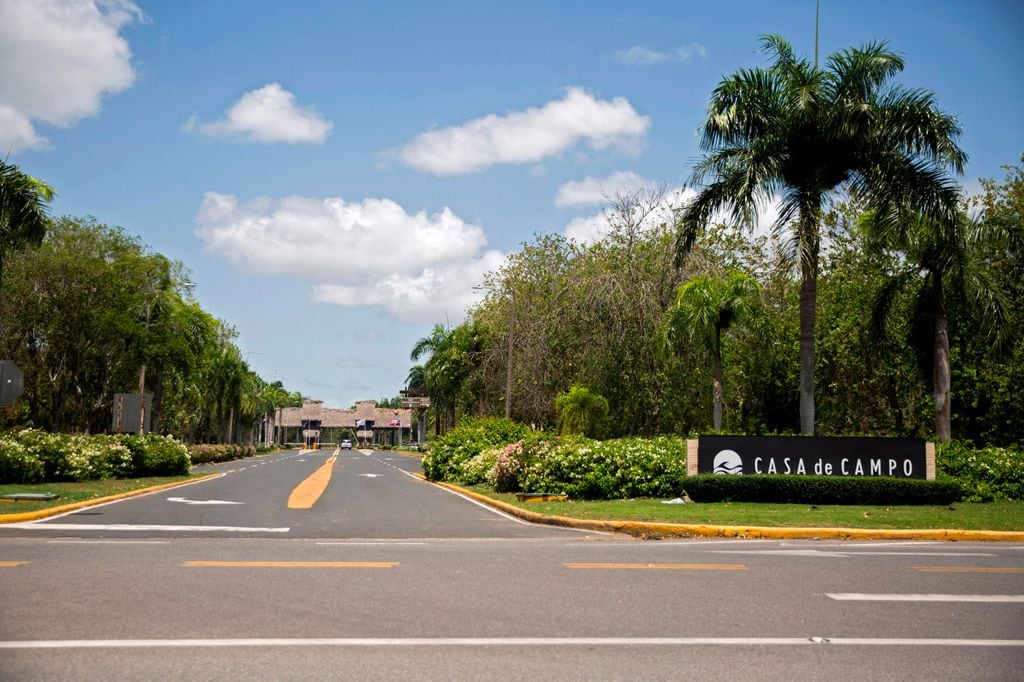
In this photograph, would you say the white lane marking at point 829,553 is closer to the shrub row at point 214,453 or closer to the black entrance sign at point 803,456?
the black entrance sign at point 803,456

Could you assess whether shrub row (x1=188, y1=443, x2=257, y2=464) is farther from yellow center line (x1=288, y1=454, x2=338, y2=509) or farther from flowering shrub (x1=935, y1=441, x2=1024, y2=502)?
flowering shrub (x1=935, y1=441, x2=1024, y2=502)

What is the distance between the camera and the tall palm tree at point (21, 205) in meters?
25.5

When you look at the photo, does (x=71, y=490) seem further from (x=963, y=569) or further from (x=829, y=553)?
(x=963, y=569)

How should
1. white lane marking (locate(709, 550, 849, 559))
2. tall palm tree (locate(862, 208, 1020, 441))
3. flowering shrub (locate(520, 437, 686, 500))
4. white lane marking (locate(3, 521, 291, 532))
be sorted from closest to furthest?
white lane marking (locate(709, 550, 849, 559))
white lane marking (locate(3, 521, 291, 532))
flowering shrub (locate(520, 437, 686, 500))
tall palm tree (locate(862, 208, 1020, 441))

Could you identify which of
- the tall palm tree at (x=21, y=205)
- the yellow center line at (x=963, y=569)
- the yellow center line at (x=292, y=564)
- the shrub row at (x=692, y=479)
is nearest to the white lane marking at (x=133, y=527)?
the yellow center line at (x=292, y=564)

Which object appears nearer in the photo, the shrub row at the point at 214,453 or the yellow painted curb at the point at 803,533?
the yellow painted curb at the point at 803,533

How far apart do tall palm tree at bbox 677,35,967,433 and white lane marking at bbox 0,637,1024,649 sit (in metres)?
17.3

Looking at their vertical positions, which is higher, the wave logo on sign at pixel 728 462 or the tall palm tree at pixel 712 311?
the tall palm tree at pixel 712 311

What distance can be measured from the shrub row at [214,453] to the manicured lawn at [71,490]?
19.4 meters

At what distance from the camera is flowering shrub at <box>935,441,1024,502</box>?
70.0 ft

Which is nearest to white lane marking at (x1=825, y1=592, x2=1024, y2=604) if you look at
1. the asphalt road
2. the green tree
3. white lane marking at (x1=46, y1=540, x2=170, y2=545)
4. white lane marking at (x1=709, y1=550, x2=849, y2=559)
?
the asphalt road

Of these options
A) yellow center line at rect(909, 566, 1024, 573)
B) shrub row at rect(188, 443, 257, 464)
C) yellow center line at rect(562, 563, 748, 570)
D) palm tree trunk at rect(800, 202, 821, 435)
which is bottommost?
shrub row at rect(188, 443, 257, 464)

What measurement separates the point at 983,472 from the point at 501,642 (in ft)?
62.6

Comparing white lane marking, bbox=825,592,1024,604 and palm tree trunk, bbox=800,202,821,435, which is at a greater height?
palm tree trunk, bbox=800,202,821,435
